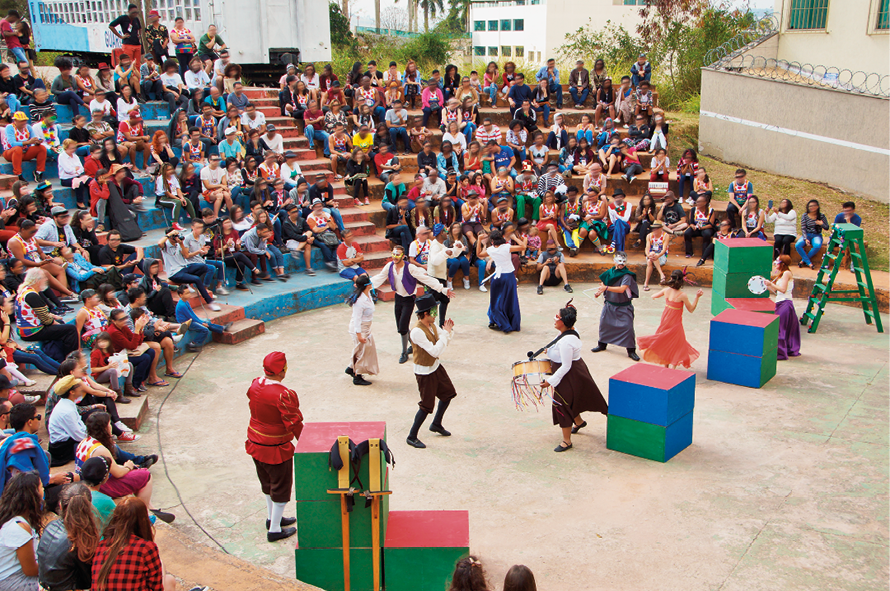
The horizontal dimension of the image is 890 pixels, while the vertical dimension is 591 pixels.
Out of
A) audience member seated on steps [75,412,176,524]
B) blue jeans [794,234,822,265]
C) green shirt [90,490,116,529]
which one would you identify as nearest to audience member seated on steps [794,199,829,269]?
blue jeans [794,234,822,265]

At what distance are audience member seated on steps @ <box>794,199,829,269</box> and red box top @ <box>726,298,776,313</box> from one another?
343cm

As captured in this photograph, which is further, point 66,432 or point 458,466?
point 458,466

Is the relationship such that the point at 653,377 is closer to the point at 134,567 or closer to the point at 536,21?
the point at 134,567


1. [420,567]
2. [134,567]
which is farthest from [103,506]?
[420,567]

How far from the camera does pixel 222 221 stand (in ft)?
39.7

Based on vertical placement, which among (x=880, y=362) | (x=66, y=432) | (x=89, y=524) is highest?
(x=89, y=524)

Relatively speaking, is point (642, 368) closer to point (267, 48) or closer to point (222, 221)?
point (222, 221)

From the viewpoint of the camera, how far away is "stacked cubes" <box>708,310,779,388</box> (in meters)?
9.04

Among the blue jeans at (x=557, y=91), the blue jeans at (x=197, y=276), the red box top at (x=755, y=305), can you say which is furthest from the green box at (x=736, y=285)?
the blue jeans at (x=557, y=91)

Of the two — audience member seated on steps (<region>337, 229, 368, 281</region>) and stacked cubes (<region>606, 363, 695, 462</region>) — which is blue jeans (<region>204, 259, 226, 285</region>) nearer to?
audience member seated on steps (<region>337, 229, 368, 281</region>)

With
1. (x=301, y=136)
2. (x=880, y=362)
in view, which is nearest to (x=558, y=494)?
(x=880, y=362)

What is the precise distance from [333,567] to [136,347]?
466cm

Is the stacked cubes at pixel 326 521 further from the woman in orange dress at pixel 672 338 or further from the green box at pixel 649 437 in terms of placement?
the woman in orange dress at pixel 672 338

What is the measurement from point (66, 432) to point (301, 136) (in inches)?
451
